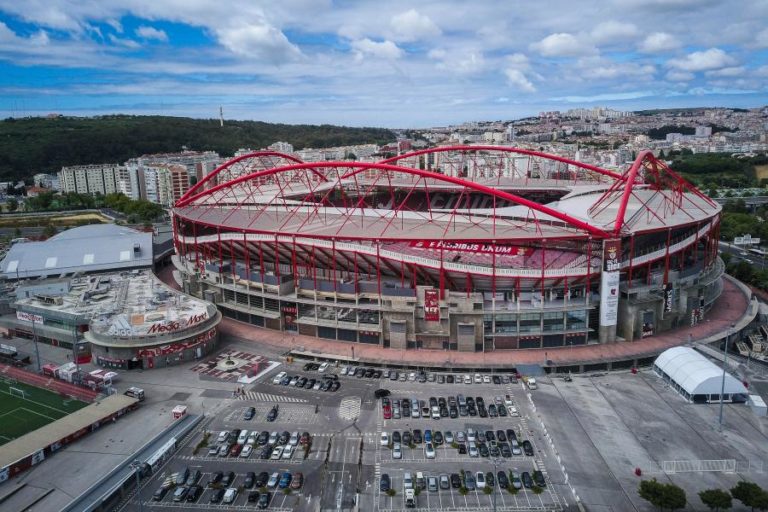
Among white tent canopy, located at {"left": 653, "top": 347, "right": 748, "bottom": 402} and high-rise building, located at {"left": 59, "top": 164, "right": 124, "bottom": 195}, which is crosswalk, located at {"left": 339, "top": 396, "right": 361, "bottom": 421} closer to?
white tent canopy, located at {"left": 653, "top": 347, "right": 748, "bottom": 402}

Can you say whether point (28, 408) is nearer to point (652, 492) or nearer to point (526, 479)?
point (526, 479)

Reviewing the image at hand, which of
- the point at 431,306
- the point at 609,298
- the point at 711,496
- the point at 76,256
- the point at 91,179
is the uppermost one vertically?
the point at 91,179

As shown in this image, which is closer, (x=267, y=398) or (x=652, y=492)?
(x=652, y=492)

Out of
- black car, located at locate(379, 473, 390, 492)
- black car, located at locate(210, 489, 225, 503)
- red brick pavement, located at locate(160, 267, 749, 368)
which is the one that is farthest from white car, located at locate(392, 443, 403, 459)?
red brick pavement, located at locate(160, 267, 749, 368)

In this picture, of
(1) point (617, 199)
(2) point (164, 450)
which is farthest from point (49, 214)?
(1) point (617, 199)

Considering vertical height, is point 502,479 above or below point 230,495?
above

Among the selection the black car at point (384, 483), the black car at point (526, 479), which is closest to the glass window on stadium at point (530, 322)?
the black car at point (526, 479)

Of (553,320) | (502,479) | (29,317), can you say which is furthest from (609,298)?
(29,317)
